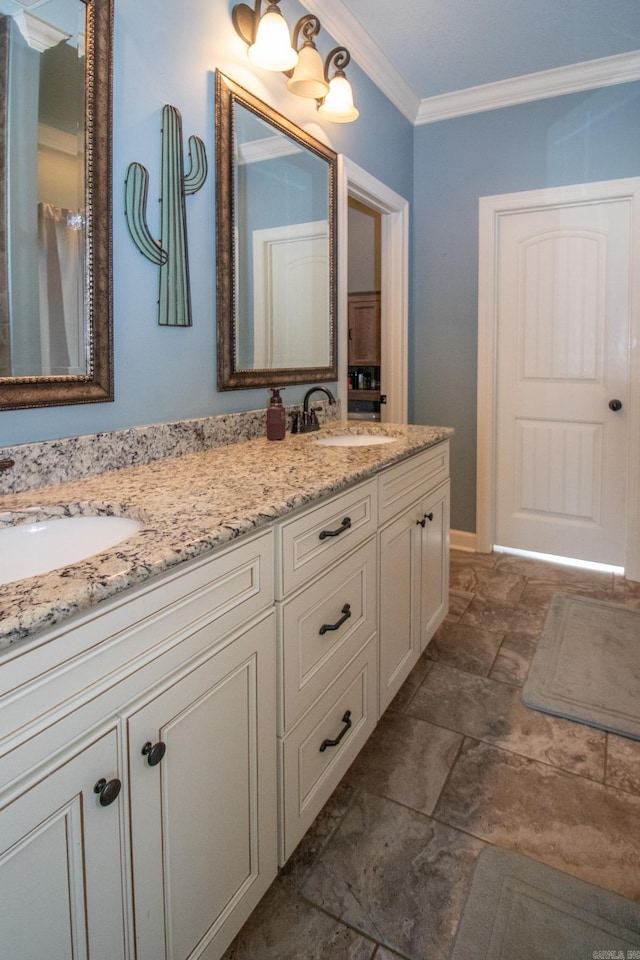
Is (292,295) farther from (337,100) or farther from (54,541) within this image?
(54,541)

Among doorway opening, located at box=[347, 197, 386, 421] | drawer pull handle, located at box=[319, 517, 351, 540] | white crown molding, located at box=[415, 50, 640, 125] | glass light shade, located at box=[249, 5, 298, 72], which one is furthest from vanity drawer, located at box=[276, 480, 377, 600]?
doorway opening, located at box=[347, 197, 386, 421]

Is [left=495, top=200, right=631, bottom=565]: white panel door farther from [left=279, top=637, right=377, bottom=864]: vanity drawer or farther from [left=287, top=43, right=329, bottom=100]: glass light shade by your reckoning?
[left=279, top=637, right=377, bottom=864]: vanity drawer

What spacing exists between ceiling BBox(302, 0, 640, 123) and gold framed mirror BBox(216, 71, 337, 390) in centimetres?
59

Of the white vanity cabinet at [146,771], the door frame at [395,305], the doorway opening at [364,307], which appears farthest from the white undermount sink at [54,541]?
the doorway opening at [364,307]

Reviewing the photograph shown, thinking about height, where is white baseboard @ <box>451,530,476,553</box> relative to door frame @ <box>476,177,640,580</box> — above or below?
below

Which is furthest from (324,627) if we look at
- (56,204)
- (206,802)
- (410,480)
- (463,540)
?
(463,540)

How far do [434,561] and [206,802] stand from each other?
1368mm

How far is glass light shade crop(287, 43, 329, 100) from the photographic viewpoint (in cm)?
192

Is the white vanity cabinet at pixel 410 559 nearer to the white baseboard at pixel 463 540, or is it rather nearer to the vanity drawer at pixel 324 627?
the vanity drawer at pixel 324 627

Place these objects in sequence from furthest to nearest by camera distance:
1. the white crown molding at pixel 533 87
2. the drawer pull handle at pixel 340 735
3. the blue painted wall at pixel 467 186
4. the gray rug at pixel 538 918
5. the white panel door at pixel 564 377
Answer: the white panel door at pixel 564 377 < the blue painted wall at pixel 467 186 < the white crown molding at pixel 533 87 < the drawer pull handle at pixel 340 735 < the gray rug at pixel 538 918

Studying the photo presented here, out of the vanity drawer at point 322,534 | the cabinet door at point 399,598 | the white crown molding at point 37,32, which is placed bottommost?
the cabinet door at point 399,598

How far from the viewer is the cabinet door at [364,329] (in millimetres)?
4461

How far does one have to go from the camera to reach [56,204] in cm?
124

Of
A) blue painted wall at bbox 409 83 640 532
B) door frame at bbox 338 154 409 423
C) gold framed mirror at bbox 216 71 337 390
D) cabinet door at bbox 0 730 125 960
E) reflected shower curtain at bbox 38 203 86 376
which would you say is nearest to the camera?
cabinet door at bbox 0 730 125 960
